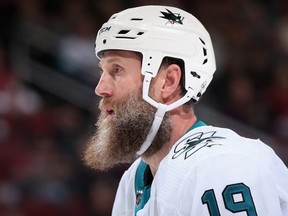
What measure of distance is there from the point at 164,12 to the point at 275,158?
59 centimetres

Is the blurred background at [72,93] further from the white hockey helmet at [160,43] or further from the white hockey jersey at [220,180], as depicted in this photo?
the white hockey jersey at [220,180]

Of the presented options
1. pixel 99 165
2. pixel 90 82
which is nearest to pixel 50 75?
pixel 90 82

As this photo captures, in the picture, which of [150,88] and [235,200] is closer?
[235,200]

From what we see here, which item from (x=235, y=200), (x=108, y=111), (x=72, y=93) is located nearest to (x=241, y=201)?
(x=235, y=200)

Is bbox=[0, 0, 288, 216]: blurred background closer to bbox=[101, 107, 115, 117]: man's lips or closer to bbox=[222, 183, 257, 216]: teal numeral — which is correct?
bbox=[101, 107, 115, 117]: man's lips

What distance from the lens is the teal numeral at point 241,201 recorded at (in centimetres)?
204

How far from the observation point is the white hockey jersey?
2053 mm

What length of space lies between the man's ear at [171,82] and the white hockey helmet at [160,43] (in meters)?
0.03

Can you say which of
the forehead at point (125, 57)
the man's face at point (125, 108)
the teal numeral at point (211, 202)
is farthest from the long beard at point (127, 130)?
the teal numeral at point (211, 202)

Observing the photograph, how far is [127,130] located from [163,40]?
299mm

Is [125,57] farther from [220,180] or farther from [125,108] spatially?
[220,180]

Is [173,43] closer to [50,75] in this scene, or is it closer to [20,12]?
[50,75]
